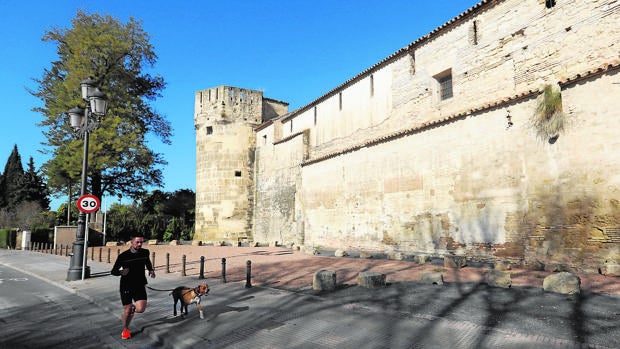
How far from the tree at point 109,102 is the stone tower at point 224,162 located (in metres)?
4.01

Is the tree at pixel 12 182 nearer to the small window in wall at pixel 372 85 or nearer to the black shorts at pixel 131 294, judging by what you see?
the small window in wall at pixel 372 85

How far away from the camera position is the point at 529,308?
5.81 metres

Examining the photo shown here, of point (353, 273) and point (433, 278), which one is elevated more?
point (433, 278)

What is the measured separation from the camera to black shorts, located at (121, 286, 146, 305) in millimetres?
5141

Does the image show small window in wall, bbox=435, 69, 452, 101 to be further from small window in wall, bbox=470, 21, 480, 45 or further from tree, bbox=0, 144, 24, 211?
tree, bbox=0, 144, 24, 211

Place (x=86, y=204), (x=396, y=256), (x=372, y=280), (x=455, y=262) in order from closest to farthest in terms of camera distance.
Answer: (x=372, y=280) < (x=86, y=204) < (x=455, y=262) < (x=396, y=256)

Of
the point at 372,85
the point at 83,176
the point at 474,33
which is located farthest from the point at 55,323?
the point at 372,85

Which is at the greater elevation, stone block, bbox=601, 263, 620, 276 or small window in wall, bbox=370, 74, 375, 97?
small window in wall, bbox=370, 74, 375, 97

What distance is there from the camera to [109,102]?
24.9 metres

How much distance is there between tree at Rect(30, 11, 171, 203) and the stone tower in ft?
13.2

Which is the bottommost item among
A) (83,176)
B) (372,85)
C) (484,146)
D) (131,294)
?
(131,294)

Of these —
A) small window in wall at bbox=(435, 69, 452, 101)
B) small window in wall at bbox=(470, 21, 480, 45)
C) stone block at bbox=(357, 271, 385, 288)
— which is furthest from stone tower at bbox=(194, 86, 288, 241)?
stone block at bbox=(357, 271, 385, 288)

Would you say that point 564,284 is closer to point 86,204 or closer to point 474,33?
point 474,33

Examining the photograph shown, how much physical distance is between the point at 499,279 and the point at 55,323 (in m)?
8.14
